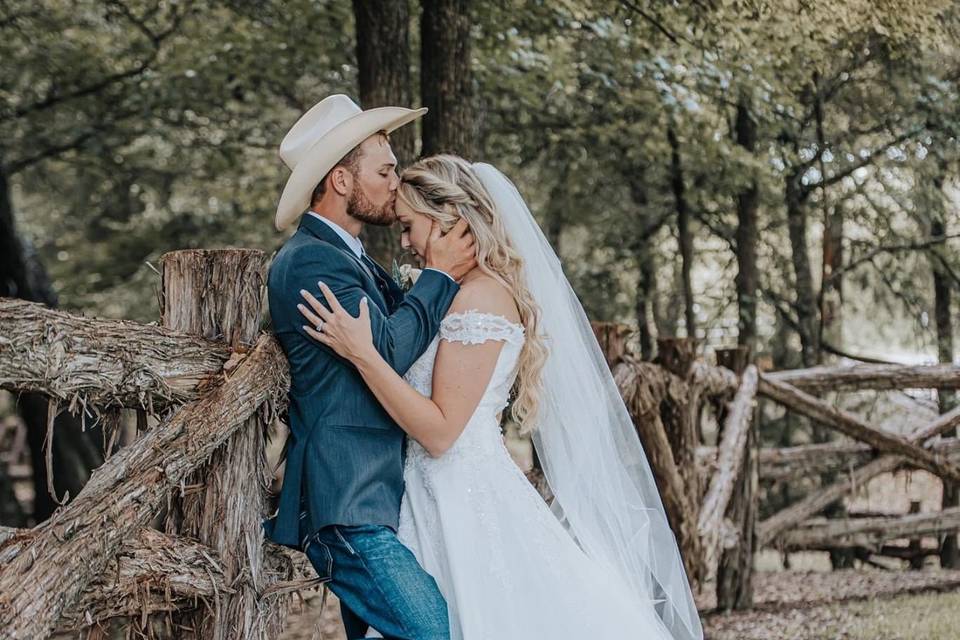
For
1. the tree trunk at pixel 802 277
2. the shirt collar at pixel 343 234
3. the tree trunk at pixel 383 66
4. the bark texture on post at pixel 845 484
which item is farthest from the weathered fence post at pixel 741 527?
the shirt collar at pixel 343 234

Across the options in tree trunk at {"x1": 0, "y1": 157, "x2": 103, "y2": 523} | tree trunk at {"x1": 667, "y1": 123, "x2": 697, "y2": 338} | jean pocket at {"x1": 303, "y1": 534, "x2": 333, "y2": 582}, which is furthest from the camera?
tree trunk at {"x1": 667, "y1": 123, "x2": 697, "y2": 338}

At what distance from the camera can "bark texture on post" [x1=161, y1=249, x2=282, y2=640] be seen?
3.00 m

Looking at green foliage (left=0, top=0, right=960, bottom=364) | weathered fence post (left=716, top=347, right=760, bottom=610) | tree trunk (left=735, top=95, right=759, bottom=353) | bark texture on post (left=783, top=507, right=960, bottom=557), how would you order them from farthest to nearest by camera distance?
tree trunk (left=735, top=95, right=759, bottom=353) < bark texture on post (left=783, top=507, right=960, bottom=557) < green foliage (left=0, top=0, right=960, bottom=364) < weathered fence post (left=716, top=347, right=760, bottom=610)

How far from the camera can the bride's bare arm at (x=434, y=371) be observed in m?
2.83

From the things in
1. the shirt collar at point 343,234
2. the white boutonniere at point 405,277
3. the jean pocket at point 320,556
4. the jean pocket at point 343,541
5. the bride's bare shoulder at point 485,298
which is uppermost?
the shirt collar at point 343,234

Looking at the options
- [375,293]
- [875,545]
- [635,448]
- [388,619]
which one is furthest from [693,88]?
[388,619]

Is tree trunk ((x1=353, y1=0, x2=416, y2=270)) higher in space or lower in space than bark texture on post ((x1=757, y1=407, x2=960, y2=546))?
higher

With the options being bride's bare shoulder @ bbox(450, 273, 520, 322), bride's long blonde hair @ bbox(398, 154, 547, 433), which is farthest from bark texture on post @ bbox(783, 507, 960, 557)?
bride's bare shoulder @ bbox(450, 273, 520, 322)

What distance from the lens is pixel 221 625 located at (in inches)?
118

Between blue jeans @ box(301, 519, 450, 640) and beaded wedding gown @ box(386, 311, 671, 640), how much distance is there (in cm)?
10

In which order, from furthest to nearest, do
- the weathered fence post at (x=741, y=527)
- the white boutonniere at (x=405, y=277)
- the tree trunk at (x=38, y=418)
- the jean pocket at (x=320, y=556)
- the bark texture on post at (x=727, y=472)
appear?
the tree trunk at (x=38, y=418)
the weathered fence post at (x=741, y=527)
the bark texture on post at (x=727, y=472)
the white boutonniere at (x=405, y=277)
the jean pocket at (x=320, y=556)

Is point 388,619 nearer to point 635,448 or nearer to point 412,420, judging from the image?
point 412,420

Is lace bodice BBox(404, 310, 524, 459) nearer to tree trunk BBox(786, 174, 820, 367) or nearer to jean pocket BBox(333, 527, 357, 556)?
jean pocket BBox(333, 527, 357, 556)

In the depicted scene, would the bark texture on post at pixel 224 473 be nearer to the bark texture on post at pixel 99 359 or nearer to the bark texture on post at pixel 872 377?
the bark texture on post at pixel 99 359
